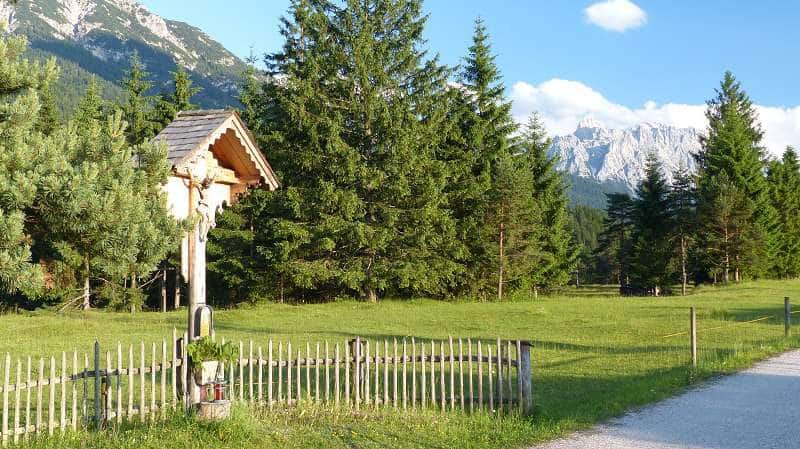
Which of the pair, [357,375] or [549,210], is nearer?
[357,375]

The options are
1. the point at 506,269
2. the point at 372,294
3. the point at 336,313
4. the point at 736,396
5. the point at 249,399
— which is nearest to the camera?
the point at 249,399

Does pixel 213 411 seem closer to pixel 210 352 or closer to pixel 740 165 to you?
pixel 210 352

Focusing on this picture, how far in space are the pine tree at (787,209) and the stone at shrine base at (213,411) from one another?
204 ft

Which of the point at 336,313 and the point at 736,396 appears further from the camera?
the point at 336,313

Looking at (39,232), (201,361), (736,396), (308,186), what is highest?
(308,186)

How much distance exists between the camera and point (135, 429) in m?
7.95

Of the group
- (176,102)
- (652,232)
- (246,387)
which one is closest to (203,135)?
(246,387)

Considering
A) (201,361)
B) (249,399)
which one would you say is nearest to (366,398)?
(249,399)

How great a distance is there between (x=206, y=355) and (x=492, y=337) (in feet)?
40.5

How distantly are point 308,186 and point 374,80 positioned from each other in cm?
704

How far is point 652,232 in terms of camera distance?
195ft

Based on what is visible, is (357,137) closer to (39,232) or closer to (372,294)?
(372,294)

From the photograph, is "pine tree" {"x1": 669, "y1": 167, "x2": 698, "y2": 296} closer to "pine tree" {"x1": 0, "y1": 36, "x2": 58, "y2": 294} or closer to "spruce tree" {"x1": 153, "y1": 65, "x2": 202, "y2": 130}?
"spruce tree" {"x1": 153, "y1": 65, "x2": 202, "y2": 130}

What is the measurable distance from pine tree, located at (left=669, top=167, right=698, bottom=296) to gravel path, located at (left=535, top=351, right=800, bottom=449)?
46.9 m
